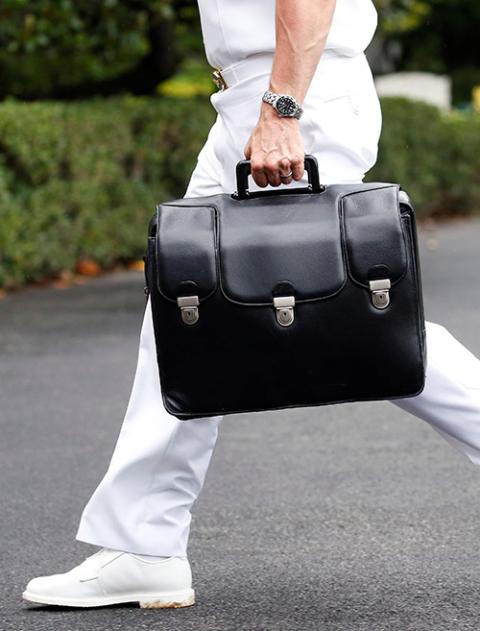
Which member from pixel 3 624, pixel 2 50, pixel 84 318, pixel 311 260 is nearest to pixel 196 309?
pixel 311 260

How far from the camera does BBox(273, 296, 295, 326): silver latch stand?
3.00 meters

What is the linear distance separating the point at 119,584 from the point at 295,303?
34.0 inches

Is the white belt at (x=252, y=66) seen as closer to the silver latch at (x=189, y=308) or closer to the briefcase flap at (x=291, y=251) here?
the briefcase flap at (x=291, y=251)

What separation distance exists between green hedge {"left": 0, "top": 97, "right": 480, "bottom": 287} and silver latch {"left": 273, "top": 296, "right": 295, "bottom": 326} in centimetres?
714

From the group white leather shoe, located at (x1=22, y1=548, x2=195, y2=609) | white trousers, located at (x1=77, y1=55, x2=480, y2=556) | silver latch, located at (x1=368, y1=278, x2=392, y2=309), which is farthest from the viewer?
white leather shoe, located at (x1=22, y1=548, x2=195, y2=609)

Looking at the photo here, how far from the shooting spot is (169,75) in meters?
13.9

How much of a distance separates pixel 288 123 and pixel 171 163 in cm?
896

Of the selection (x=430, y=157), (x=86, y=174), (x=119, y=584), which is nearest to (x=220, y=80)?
(x=119, y=584)

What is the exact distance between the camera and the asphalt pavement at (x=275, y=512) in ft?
11.3

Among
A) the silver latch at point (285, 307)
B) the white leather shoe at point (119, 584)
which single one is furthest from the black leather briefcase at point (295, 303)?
the white leather shoe at point (119, 584)

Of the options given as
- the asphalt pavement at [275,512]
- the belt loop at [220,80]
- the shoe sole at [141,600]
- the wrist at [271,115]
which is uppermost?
the belt loop at [220,80]

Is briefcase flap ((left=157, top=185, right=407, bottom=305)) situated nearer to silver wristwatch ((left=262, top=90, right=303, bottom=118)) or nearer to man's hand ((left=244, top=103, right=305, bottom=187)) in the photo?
man's hand ((left=244, top=103, right=305, bottom=187))

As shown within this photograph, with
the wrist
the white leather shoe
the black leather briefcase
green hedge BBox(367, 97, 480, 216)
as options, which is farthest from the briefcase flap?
green hedge BBox(367, 97, 480, 216)

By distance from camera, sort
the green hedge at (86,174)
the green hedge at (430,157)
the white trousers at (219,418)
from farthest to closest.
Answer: the green hedge at (430,157), the green hedge at (86,174), the white trousers at (219,418)
